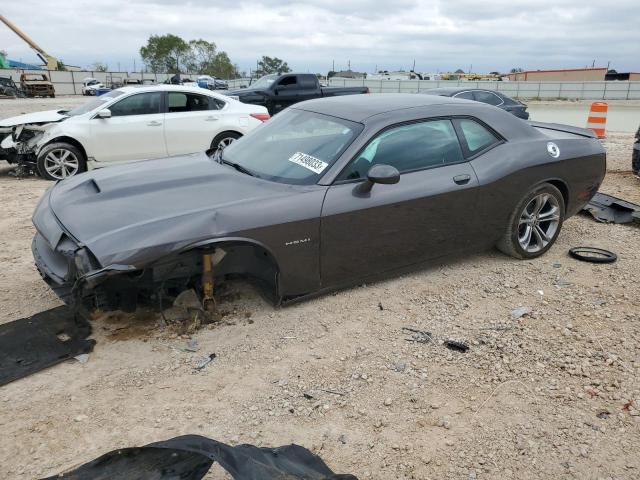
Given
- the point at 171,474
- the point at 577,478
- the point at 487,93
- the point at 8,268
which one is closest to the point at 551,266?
the point at 577,478

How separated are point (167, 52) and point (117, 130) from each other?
72.0 metres

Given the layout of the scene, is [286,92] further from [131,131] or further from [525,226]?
[525,226]

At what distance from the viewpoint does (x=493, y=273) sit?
470 cm

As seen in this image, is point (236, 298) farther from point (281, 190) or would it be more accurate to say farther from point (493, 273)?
point (493, 273)

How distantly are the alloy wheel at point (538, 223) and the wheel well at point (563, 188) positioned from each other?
0.14 meters

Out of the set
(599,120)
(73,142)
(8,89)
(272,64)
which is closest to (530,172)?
(73,142)

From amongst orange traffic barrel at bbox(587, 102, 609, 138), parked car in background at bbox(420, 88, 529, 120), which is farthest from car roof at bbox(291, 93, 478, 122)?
orange traffic barrel at bbox(587, 102, 609, 138)

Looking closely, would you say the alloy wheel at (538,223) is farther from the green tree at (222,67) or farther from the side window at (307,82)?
the green tree at (222,67)

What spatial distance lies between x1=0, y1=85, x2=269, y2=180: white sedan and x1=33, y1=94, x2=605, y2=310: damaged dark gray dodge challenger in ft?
14.2

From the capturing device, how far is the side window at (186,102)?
8898 millimetres

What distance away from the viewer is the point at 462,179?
14.2 ft

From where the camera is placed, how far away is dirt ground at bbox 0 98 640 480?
2611 mm

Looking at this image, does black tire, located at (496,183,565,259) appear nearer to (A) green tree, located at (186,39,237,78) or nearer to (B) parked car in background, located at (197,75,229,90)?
(B) parked car in background, located at (197,75,229,90)

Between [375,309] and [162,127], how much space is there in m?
6.10
